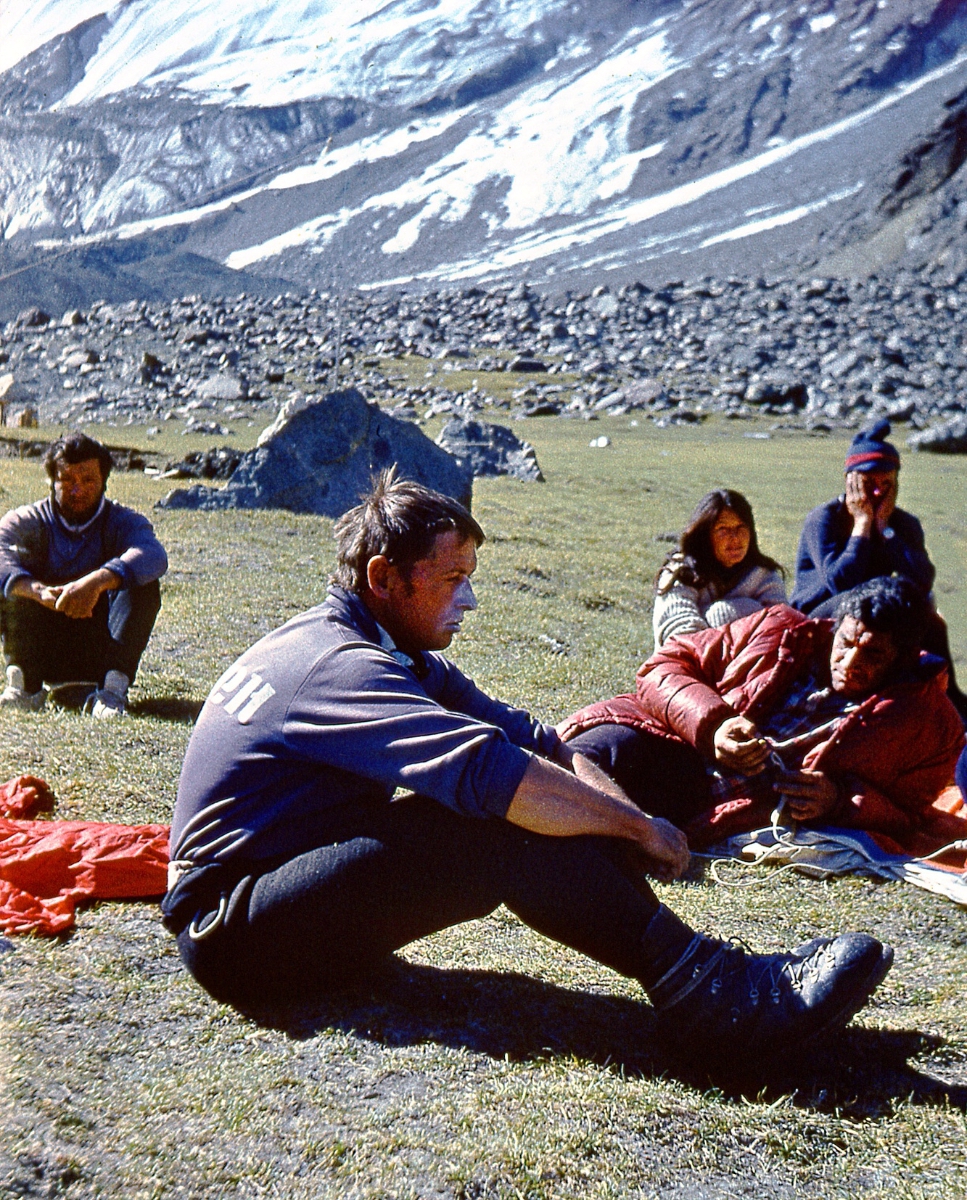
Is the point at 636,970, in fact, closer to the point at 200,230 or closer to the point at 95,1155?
the point at 95,1155

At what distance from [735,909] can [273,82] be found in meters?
162

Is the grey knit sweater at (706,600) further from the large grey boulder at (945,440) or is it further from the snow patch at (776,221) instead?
the snow patch at (776,221)

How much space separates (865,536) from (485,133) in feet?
433

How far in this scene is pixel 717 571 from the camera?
6391 millimetres

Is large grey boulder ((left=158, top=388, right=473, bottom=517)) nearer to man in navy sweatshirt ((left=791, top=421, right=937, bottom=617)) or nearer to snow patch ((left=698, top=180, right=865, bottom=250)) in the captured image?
man in navy sweatshirt ((left=791, top=421, right=937, bottom=617))

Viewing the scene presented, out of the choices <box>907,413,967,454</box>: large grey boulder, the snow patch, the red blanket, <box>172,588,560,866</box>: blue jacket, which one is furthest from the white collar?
the snow patch

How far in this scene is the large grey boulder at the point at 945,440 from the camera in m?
26.1

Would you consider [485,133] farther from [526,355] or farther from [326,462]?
[326,462]

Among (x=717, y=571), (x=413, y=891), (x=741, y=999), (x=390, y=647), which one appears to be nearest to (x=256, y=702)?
(x=390, y=647)

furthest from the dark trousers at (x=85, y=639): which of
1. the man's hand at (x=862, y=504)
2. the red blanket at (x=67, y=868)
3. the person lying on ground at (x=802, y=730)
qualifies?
the man's hand at (x=862, y=504)

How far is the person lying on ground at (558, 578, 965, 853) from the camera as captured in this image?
4637 millimetres

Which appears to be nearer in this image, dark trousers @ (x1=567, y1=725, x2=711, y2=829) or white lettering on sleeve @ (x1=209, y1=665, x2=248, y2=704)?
white lettering on sleeve @ (x1=209, y1=665, x2=248, y2=704)

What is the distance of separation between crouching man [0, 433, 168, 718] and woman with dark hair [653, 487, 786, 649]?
2.43 m

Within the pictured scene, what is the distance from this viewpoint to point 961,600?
1339 cm
